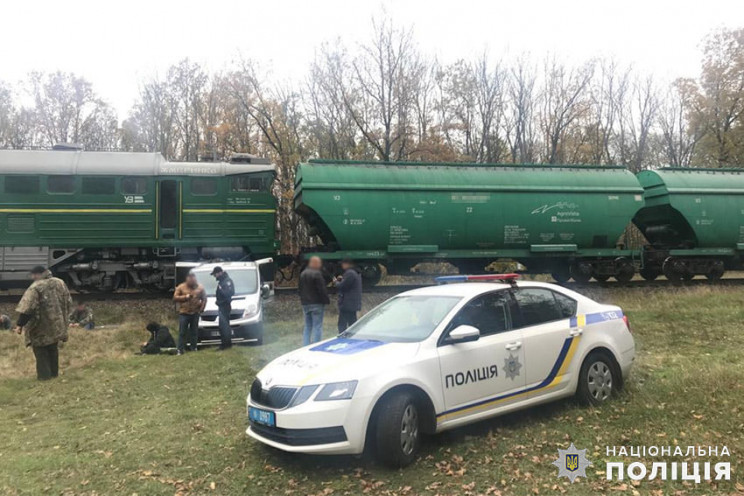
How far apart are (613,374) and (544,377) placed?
3.65ft

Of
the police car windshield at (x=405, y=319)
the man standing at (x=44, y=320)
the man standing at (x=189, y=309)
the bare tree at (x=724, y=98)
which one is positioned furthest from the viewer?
the bare tree at (x=724, y=98)

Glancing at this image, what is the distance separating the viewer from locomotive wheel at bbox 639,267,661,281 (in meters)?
15.7

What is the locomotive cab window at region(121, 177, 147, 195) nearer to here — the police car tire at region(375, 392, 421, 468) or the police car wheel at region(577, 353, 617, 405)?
the police car tire at region(375, 392, 421, 468)

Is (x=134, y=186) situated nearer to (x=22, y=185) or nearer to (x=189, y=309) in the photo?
(x=22, y=185)

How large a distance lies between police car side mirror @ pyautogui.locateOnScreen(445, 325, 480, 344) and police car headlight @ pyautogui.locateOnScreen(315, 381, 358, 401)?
1.04 m

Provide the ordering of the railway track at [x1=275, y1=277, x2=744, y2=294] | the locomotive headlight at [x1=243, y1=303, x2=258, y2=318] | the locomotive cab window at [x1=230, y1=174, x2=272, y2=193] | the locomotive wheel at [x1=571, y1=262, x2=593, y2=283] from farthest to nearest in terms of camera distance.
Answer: the locomotive wheel at [x1=571, y1=262, x2=593, y2=283] → the railway track at [x1=275, y1=277, x2=744, y2=294] → the locomotive cab window at [x1=230, y1=174, x2=272, y2=193] → the locomotive headlight at [x1=243, y1=303, x2=258, y2=318]

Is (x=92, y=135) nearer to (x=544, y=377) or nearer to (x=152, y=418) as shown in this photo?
(x=152, y=418)

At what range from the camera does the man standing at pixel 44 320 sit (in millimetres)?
7348

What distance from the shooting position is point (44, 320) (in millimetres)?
7523

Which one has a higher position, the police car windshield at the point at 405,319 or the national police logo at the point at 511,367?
the police car windshield at the point at 405,319

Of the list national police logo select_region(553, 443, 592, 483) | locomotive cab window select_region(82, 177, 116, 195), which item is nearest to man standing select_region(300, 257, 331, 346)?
national police logo select_region(553, 443, 592, 483)

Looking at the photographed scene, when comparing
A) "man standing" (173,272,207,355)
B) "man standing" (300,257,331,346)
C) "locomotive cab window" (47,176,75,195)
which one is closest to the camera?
"man standing" (300,257,331,346)

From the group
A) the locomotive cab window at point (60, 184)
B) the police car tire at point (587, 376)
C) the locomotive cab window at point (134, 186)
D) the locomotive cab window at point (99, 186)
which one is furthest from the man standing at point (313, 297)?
the locomotive cab window at point (60, 184)

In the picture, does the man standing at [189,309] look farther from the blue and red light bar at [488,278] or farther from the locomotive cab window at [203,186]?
the blue and red light bar at [488,278]
